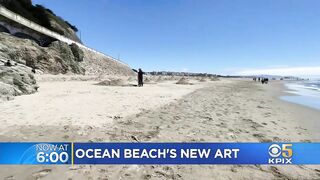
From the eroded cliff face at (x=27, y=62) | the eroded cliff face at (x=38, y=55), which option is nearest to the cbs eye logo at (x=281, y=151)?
the eroded cliff face at (x=27, y=62)

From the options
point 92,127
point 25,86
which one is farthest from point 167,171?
point 25,86

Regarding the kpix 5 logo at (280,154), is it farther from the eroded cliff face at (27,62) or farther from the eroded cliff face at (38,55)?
the eroded cliff face at (38,55)

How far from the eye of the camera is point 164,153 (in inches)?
137

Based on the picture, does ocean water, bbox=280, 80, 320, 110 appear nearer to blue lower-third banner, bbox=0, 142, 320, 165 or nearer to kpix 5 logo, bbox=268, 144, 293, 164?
kpix 5 logo, bbox=268, 144, 293, 164

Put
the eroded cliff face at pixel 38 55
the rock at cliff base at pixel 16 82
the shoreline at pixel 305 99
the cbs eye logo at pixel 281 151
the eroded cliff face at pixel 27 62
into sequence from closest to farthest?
the cbs eye logo at pixel 281 151 → the rock at cliff base at pixel 16 82 → the eroded cliff face at pixel 27 62 → the shoreline at pixel 305 99 → the eroded cliff face at pixel 38 55

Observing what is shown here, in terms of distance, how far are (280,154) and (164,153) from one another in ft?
6.99

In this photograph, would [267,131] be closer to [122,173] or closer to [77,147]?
[122,173]

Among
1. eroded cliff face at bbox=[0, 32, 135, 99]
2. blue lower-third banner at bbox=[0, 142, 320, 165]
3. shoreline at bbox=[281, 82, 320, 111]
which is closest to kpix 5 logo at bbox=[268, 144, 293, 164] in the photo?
blue lower-third banner at bbox=[0, 142, 320, 165]

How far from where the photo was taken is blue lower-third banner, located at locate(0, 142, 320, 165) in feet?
10.8

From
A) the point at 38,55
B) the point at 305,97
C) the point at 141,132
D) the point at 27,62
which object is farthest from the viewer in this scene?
the point at 38,55

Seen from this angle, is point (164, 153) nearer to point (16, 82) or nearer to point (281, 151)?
point (281, 151)

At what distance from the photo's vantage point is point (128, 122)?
611 cm

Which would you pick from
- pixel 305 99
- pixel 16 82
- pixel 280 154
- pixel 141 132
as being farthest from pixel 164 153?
pixel 305 99

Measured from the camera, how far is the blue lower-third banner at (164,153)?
330 centimetres
